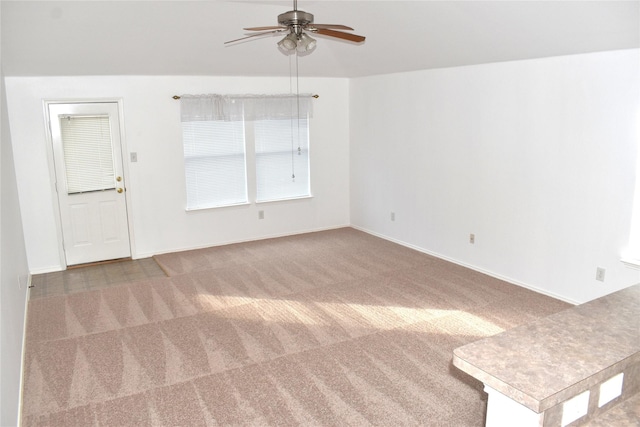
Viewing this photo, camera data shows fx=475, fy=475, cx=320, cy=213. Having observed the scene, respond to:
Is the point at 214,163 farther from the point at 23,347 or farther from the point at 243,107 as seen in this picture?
the point at 23,347

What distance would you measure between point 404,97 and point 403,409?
4120mm

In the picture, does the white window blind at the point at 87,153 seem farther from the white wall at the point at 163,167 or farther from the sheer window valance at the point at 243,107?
the sheer window valance at the point at 243,107

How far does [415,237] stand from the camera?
20.2 feet

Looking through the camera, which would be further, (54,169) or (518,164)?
(54,169)

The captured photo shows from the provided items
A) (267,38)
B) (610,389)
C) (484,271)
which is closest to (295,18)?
(267,38)

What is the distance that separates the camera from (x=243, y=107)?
6.32m

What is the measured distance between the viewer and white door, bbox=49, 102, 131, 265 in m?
5.50

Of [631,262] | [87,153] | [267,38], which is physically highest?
[267,38]

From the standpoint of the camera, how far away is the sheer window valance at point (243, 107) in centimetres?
600

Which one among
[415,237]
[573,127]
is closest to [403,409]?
[573,127]

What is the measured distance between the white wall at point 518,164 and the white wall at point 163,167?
777 mm

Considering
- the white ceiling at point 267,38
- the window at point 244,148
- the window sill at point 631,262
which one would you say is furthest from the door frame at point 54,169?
the window sill at point 631,262

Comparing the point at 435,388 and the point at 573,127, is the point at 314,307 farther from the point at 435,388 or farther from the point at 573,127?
the point at 573,127

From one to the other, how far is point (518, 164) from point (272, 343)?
9.61 feet
